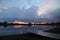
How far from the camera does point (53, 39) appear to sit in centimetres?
1368

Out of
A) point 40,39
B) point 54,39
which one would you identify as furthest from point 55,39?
point 40,39

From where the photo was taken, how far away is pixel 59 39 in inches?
515

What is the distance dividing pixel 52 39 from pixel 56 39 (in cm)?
64

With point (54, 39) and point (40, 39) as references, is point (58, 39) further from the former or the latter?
point (40, 39)

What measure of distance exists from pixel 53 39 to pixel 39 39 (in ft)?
17.6

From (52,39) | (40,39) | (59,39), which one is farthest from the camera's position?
(40,39)

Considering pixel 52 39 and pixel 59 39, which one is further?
pixel 52 39

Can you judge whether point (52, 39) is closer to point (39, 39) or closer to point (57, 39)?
point (57, 39)

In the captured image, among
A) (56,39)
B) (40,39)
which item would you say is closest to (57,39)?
(56,39)

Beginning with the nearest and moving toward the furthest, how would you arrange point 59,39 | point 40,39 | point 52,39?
point 59,39 < point 52,39 < point 40,39

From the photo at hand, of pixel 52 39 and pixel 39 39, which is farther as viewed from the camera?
pixel 39 39

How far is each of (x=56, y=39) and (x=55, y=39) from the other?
12cm

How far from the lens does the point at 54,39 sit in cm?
1352

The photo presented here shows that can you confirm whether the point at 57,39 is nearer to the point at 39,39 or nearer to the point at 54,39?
the point at 54,39
